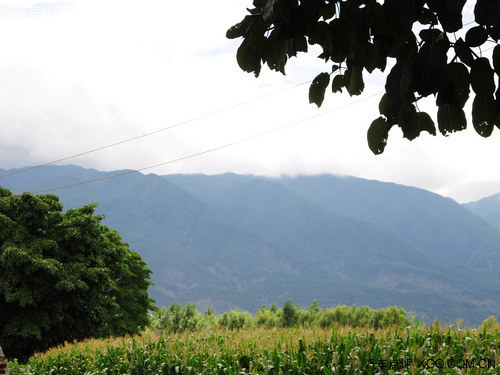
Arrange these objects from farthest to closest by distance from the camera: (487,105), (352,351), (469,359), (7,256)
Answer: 1. (7,256)
2. (352,351)
3. (469,359)
4. (487,105)

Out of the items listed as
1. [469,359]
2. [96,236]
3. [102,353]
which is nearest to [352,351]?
[469,359]

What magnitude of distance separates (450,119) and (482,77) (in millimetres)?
231

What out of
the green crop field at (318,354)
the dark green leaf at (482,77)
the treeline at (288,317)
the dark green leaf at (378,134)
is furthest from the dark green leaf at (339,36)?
the treeline at (288,317)

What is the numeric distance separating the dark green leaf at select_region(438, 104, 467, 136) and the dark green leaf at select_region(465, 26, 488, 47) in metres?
0.29

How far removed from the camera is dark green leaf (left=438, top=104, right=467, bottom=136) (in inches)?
85.3

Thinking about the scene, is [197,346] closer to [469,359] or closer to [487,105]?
[469,359]

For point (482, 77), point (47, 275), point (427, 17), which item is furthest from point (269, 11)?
point (47, 275)

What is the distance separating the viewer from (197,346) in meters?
9.50

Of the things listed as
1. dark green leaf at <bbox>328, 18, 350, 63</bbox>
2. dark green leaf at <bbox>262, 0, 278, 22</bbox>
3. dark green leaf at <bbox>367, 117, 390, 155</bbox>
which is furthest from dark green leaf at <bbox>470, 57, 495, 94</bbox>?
dark green leaf at <bbox>262, 0, 278, 22</bbox>

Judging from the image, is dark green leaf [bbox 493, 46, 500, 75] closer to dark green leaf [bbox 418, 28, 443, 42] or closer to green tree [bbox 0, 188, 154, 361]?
dark green leaf [bbox 418, 28, 443, 42]

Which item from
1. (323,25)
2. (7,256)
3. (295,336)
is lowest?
(295,336)

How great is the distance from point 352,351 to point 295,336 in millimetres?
2232

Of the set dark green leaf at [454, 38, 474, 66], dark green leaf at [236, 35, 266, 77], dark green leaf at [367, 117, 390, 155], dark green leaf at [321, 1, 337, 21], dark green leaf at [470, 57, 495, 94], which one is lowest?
dark green leaf at [367, 117, 390, 155]

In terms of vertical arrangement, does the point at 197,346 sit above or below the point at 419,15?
below
